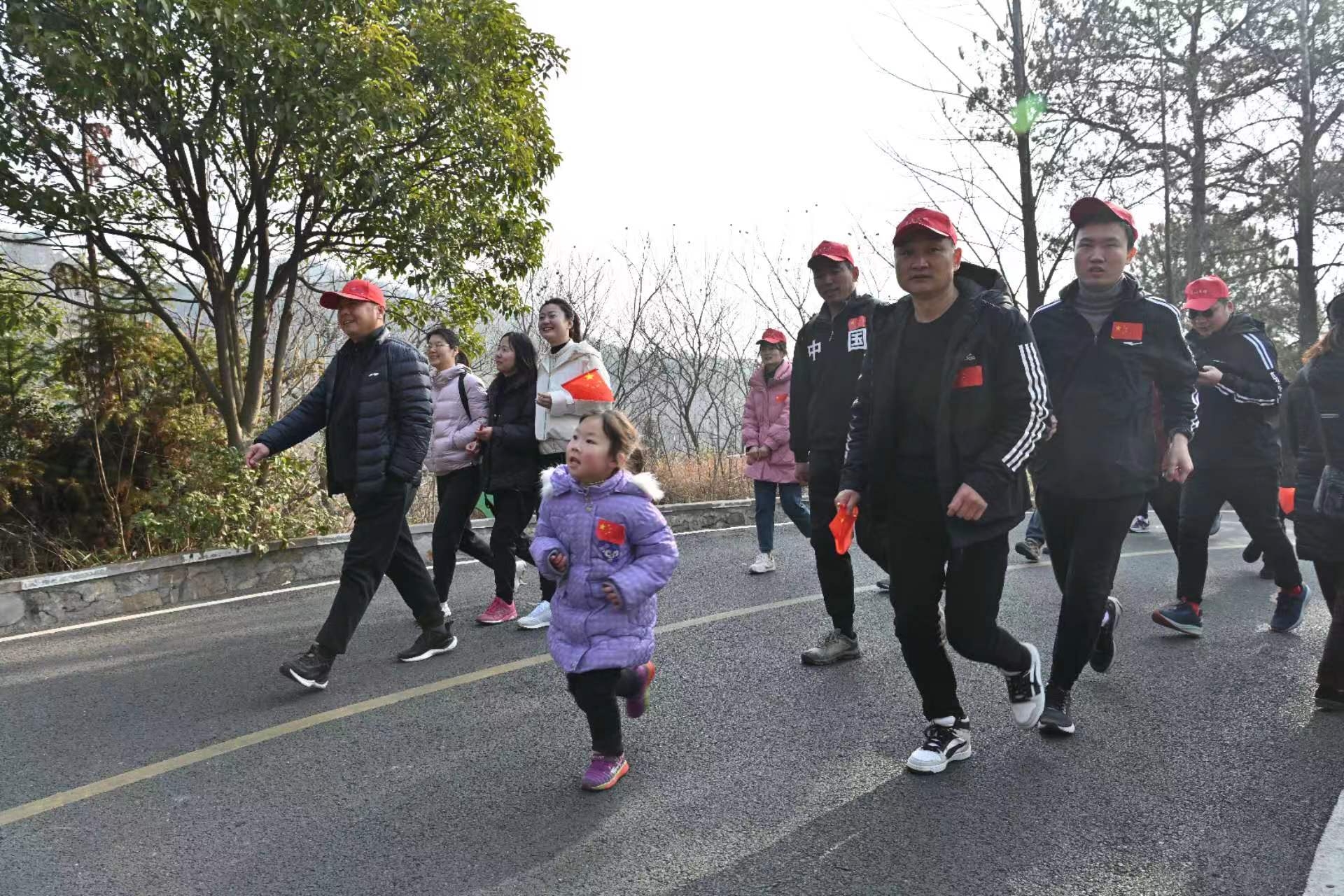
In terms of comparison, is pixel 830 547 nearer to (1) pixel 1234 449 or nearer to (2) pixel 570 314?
(2) pixel 570 314

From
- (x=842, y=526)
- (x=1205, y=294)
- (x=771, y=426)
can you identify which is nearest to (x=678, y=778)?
(x=842, y=526)

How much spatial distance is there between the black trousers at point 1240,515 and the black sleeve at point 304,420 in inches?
193

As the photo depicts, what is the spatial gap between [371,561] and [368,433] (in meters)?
0.66

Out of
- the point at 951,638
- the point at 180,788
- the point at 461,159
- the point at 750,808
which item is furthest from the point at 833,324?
the point at 461,159

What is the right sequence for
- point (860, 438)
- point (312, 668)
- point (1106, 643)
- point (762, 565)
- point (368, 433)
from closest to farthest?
1. point (860, 438)
2. point (1106, 643)
3. point (312, 668)
4. point (368, 433)
5. point (762, 565)

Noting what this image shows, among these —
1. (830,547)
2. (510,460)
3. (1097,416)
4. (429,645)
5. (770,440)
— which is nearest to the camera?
(1097,416)

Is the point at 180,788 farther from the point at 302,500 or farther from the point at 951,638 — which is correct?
the point at 302,500

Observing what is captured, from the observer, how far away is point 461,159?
30.9ft

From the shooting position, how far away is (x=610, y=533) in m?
3.66

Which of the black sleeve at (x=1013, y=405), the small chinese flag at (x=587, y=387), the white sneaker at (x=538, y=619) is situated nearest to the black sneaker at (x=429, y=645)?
the white sneaker at (x=538, y=619)

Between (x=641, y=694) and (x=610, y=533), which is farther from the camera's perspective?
(x=641, y=694)

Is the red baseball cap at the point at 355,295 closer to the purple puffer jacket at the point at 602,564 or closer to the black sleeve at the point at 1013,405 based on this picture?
the purple puffer jacket at the point at 602,564

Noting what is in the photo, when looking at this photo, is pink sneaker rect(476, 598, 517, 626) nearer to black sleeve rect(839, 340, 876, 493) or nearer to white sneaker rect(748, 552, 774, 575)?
white sneaker rect(748, 552, 774, 575)

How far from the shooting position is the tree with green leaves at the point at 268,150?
289 inches
